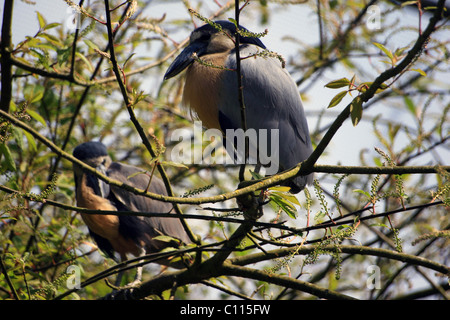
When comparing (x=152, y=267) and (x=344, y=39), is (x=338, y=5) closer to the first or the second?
(x=344, y=39)

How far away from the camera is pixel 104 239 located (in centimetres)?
417

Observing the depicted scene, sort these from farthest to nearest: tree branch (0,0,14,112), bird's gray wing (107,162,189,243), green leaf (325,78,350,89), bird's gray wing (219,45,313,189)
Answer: bird's gray wing (107,162,189,243), bird's gray wing (219,45,313,189), tree branch (0,0,14,112), green leaf (325,78,350,89)

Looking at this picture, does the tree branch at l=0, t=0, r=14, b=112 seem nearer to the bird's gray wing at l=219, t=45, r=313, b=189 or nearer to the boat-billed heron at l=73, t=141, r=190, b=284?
the bird's gray wing at l=219, t=45, r=313, b=189

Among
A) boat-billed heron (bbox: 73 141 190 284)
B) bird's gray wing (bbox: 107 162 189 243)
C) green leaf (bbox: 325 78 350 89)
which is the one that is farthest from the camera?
bird's gray wing (bbox: 107 162 189 243)

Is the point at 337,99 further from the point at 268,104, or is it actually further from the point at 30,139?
the point at 30,139

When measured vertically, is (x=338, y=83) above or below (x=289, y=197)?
above

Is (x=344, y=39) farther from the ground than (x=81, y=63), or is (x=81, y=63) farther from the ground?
A: (x=344, y=39)

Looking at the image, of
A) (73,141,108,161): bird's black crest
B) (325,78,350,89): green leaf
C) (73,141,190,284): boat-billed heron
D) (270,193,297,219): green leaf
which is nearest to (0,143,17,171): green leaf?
(270,193,297,219): green leaf

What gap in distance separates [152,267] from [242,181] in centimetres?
278

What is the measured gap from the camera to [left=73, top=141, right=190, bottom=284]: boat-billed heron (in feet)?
12.3

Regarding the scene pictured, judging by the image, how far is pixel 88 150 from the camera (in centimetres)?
385

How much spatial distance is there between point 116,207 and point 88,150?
53 cm

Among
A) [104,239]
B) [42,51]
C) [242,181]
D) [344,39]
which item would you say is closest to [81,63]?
[42,51]

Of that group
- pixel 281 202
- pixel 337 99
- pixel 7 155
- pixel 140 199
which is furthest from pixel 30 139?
pixel 337 99
